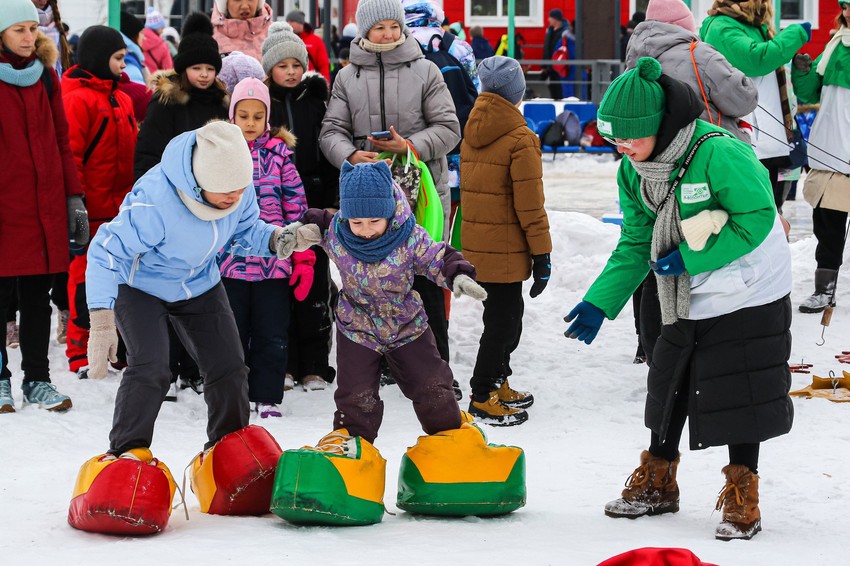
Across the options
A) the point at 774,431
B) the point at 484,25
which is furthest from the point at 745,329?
the point at 484,25

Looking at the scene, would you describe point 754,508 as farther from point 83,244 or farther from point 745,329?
point 83,244

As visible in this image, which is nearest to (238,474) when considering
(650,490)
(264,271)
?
(650,490)

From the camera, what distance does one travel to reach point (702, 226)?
413cm

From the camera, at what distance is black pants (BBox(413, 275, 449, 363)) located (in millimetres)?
6555

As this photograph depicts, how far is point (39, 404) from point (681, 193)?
349cm

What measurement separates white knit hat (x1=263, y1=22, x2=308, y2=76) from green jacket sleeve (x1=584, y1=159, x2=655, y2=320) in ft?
8.64

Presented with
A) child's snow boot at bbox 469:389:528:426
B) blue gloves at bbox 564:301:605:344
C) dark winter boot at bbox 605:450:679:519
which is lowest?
child's snow boot at bbox 469:389:528:426

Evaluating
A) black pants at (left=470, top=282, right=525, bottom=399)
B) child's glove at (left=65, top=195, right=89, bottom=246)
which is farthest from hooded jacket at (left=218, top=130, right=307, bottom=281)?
black pants at (left=470, top=282, right=525, bottom=399)

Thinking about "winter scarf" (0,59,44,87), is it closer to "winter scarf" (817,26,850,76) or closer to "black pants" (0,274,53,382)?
"black pants" (0,274,53,382)

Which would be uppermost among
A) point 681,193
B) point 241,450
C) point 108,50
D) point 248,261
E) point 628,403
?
point 108,50

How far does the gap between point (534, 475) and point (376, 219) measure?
147 cm

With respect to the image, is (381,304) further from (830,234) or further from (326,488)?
(830,234)

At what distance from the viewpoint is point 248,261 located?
6293 mm

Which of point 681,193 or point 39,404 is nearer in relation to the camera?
point 681,193
